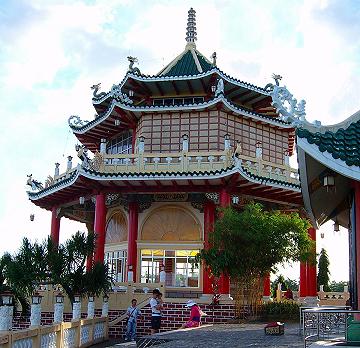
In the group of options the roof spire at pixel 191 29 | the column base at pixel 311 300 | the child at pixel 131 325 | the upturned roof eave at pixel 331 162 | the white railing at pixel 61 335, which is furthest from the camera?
the roof spire at pixel 191 29

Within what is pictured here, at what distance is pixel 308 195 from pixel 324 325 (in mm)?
2619

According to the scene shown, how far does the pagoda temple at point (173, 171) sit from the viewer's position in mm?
24062

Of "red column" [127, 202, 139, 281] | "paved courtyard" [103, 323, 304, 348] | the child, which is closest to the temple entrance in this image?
"red column" [127, 202, 139, 281]

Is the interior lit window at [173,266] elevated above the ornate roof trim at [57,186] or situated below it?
below

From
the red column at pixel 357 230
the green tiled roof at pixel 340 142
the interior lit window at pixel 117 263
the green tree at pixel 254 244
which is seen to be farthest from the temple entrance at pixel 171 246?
the green tiled roof at pixel 340 142

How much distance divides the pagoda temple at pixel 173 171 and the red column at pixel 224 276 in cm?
4

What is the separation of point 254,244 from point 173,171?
5.44m

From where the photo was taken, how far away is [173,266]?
2617 centimetres

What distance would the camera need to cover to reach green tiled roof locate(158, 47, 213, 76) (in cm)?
2859

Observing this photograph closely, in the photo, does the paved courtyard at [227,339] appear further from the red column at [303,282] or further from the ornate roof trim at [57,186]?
the red column at [303,282]

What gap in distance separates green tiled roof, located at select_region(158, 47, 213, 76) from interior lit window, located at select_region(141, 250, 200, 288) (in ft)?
27.0

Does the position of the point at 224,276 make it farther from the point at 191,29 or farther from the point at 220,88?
the point at 191,29

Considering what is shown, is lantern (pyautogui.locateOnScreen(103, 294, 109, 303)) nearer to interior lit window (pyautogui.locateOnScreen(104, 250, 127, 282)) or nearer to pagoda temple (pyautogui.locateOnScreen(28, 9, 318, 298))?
pagoda temple (pyautogui.locateOnScreen(28, 9, 318, 298))

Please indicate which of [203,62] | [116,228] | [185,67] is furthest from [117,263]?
[203,62]
